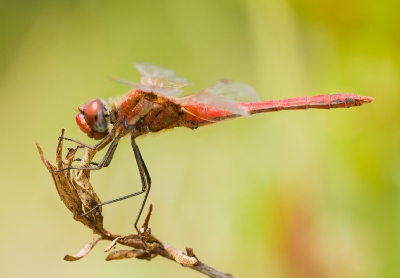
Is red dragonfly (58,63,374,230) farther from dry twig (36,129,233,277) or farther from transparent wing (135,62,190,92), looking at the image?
dry twig (36,129,233,277)

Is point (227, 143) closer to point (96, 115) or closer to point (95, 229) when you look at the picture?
point (96, 115)

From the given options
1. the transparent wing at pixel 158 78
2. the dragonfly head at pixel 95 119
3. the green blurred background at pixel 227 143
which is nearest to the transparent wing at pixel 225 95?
the transparent wing at pixel 158 78

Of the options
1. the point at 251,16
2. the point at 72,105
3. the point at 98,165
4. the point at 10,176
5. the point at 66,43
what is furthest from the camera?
the point at 66,43

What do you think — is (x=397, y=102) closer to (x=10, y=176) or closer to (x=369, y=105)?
(x=369, y=105)

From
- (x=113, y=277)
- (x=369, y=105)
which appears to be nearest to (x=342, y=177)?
(x=369, y=105)

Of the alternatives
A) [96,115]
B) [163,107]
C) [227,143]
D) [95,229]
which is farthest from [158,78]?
[227,143]

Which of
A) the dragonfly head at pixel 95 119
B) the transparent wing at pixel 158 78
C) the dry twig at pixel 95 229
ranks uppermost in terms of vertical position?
the transparent wing at pixel 158 78

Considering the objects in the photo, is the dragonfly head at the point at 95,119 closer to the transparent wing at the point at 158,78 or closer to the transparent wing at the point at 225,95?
the transparent wing at the point at 158,78
